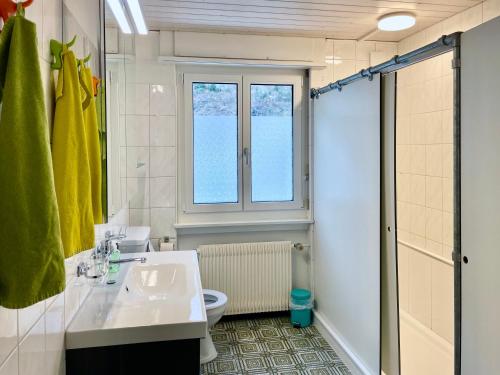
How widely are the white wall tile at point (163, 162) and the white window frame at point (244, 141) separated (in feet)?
0.42

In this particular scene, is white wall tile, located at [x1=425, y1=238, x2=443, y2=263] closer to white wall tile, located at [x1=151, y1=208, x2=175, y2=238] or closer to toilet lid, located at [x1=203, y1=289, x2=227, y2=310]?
toilet lid, located at [x1=203, y1=289, x2=227, y2=310]

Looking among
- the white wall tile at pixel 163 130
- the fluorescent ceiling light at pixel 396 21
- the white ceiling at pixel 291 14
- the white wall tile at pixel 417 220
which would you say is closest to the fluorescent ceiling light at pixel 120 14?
the white ceiling at pixel 291 14

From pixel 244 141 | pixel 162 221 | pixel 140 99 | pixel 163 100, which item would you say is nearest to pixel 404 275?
pixel 244 141

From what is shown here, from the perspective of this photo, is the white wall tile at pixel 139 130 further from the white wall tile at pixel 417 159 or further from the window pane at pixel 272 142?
the white wall tile at pixel 417 159

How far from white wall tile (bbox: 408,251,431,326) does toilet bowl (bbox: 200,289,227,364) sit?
1.38 meters

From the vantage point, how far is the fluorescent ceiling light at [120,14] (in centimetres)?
188

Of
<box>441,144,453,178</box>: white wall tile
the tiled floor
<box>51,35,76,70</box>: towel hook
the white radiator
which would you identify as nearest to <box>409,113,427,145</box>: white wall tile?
<box>441,144,453,178</box>: white wall tile

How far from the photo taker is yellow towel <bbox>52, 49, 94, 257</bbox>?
102 centimetres

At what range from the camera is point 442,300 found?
2.73 meters

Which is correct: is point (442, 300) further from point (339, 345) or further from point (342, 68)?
point (342, 68)

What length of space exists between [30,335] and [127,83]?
75.2 inches

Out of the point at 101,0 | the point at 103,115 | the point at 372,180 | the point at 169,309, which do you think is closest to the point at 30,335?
the point at 169,309

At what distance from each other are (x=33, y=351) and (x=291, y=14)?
2.44 meters

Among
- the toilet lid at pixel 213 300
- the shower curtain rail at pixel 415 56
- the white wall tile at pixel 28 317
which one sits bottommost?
the toilet lid at pixel 213 300
